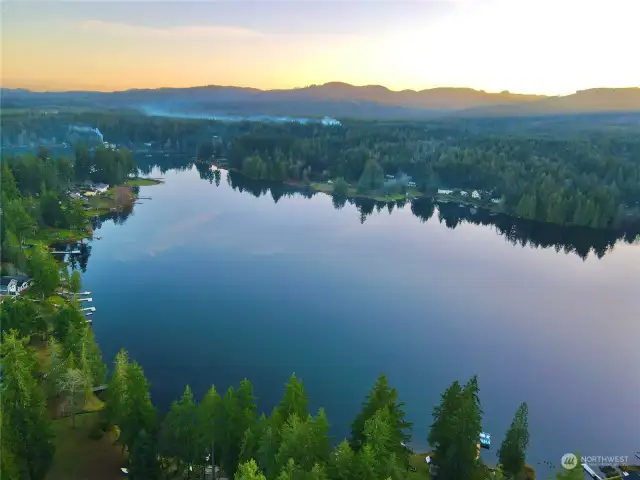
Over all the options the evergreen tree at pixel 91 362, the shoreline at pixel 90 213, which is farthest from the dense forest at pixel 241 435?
the shoreline at pixel 90 213

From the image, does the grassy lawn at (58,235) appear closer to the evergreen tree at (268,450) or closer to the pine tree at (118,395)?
the pine tree at (118,395)

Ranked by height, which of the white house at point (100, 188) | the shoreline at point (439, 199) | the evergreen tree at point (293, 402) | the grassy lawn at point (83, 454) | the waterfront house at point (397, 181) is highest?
the evergreen tree at point (293, 402)

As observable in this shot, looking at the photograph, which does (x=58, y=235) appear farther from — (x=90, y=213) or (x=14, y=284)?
(x=14, y=284)

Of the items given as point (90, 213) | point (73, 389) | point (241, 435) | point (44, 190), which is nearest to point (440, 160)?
point (90, 213)

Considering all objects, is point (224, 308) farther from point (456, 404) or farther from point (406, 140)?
point (406, 140)

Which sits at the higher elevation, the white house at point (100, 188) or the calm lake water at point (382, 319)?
the white house at point (100, 188)

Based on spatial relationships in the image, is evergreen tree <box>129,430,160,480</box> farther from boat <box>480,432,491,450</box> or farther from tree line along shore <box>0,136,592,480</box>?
boat <box>480,432,491,450</box>

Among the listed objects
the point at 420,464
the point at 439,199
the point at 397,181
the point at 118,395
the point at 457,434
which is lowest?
the point at 439,199
